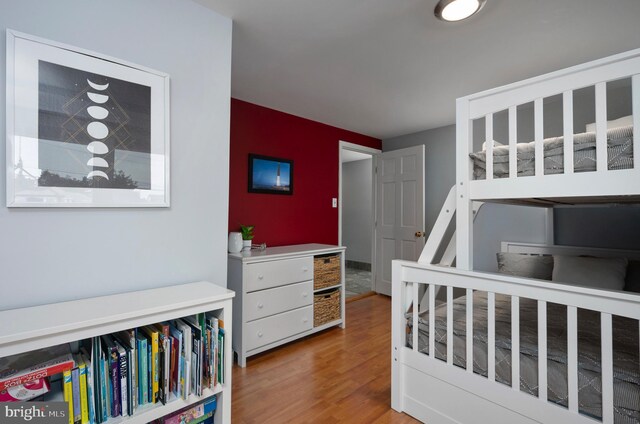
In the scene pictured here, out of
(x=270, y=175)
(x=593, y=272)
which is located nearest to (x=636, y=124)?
(x=593, y=272)

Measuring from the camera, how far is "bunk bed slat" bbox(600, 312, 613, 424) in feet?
3.82

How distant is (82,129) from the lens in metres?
1.31

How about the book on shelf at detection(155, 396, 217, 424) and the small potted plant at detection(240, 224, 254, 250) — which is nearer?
the book on shelf at detection(155, 396, 217, 424)

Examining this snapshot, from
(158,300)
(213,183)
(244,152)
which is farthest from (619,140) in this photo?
(244,152)

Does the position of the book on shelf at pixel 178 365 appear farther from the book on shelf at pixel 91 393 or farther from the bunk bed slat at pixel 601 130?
the bunk bed slat at pixel 601 130

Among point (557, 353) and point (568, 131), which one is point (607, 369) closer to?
point (557, 353)

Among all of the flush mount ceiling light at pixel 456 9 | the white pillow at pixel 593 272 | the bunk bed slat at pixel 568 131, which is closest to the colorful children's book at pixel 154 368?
the bunk bed slat at pixel 568 131

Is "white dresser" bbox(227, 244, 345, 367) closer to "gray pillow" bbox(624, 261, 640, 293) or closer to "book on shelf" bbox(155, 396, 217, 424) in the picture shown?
"book on shelf" bbox(155, 396, 217, 424)

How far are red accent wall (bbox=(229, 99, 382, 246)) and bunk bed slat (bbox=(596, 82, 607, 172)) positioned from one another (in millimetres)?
2551

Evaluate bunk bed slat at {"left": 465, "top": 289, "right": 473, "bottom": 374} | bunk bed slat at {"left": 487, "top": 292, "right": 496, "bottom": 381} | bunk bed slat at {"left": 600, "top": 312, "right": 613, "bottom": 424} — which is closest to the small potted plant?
bunk bed slat at {"left": 465, "top": 289, "right": 473, "bottom": 374}

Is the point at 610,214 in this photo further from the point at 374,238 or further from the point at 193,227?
the point at 193,227

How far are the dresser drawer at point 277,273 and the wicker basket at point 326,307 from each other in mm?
257

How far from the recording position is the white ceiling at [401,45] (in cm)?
167

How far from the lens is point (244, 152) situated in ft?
9.80
